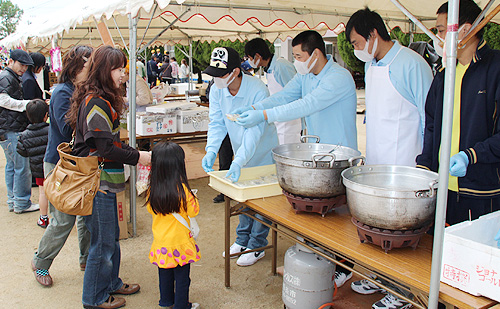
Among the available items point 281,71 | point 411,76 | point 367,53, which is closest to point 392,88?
point 411,76

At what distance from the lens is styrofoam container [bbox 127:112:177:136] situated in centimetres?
496

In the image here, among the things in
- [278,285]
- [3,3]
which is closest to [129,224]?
[278,285]

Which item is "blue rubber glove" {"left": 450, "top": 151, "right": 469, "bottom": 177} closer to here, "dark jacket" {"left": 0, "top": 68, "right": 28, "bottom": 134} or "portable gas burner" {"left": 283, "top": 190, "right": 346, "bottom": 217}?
"portable gas burner" {"left": 283, "top": 190, "right": 346, "bottom": 217}

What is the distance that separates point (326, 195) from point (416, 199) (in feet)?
1.81

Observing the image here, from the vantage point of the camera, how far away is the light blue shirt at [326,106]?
8.14 feet

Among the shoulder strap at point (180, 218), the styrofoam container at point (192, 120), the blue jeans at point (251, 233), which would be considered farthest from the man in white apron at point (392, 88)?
the styrofoam container at point (192, 120)

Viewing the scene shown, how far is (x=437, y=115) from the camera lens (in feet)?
6.38

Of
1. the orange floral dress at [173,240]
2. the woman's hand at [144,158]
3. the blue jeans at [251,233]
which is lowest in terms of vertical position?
the blue jeans at [251,233]

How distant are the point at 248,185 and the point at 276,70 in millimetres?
3096

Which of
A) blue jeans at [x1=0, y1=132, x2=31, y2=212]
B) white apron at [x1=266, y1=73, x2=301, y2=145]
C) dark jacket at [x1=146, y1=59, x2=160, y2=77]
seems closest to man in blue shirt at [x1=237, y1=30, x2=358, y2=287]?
white apron at [x1=266, y1=73, x2=301, y2=145]

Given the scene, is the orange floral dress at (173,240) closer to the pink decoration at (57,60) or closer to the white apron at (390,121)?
the white apron at (390,121)

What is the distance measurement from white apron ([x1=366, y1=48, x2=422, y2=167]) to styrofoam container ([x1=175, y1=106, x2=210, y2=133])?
305 cm

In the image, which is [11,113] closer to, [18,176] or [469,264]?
[18,176]

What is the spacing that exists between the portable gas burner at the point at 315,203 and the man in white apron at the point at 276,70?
286cm
